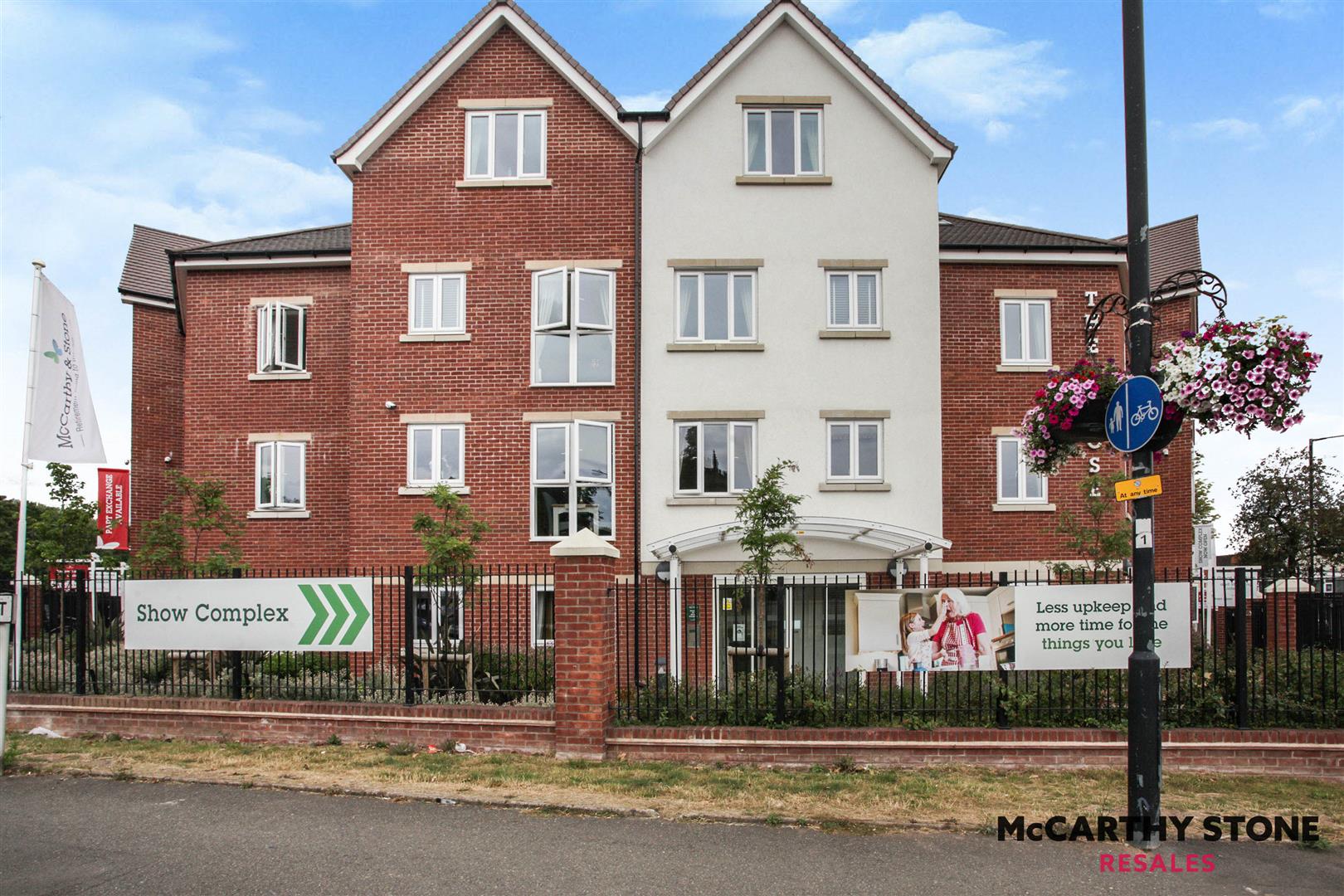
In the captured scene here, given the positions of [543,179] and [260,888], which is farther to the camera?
[543,179]

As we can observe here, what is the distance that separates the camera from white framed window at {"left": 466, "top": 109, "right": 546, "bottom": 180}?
61.0ft

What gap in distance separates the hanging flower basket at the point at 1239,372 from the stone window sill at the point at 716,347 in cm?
1010

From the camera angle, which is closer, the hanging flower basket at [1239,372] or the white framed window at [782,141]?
the hanging flower basket at [1239,372]

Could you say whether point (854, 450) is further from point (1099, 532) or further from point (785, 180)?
point (785, 180)

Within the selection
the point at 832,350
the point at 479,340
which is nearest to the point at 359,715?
the point at 479,340

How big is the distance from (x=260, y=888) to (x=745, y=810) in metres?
3.79

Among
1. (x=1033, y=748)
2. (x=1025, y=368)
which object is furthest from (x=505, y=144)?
(x=1033, y=748)

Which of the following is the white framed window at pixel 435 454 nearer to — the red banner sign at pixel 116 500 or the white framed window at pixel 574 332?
the white framed window at pixel 574 332

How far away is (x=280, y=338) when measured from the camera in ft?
66.4

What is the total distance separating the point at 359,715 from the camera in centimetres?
1130

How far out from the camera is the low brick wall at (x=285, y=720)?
10891 mm

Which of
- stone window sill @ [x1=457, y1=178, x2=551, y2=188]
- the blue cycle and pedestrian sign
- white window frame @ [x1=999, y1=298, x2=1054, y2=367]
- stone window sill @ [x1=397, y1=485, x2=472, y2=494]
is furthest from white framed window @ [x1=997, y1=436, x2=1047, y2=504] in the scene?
the blue cycle and pedestrian sign

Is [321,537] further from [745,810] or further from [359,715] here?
[745,810]

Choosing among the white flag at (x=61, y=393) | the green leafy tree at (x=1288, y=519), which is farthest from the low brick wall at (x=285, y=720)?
the green leafy tree at (x=1288, y=519)
